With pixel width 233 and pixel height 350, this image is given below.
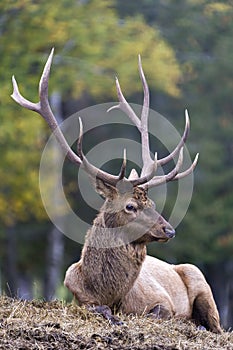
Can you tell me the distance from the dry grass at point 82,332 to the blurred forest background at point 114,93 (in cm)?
901

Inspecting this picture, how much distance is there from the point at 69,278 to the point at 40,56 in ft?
31.0

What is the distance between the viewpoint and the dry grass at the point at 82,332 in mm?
7730

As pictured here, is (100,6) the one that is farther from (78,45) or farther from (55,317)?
(55,317)

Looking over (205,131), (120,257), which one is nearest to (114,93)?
(205,131)

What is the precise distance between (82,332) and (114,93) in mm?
14430

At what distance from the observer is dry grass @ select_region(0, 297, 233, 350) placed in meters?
7.73

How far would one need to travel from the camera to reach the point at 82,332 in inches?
317

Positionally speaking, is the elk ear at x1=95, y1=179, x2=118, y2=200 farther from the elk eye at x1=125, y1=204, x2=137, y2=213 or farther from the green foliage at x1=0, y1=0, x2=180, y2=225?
the green foliage at x1=0, y1=0, x2=180, y2=225

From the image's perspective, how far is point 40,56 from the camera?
1898 cm

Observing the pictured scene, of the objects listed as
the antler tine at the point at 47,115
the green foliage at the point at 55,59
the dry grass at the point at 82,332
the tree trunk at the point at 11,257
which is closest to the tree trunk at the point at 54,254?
the tree trunk at the point at 11,257

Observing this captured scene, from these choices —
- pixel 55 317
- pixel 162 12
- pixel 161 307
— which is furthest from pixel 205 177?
pixel 55 317

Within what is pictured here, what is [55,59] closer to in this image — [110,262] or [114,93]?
[114,93]

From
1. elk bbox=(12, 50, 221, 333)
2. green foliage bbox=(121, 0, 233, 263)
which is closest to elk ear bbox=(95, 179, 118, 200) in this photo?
elk bbox=(12, 50, 221, 333)

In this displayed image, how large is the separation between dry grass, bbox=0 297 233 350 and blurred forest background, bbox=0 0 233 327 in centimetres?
901
